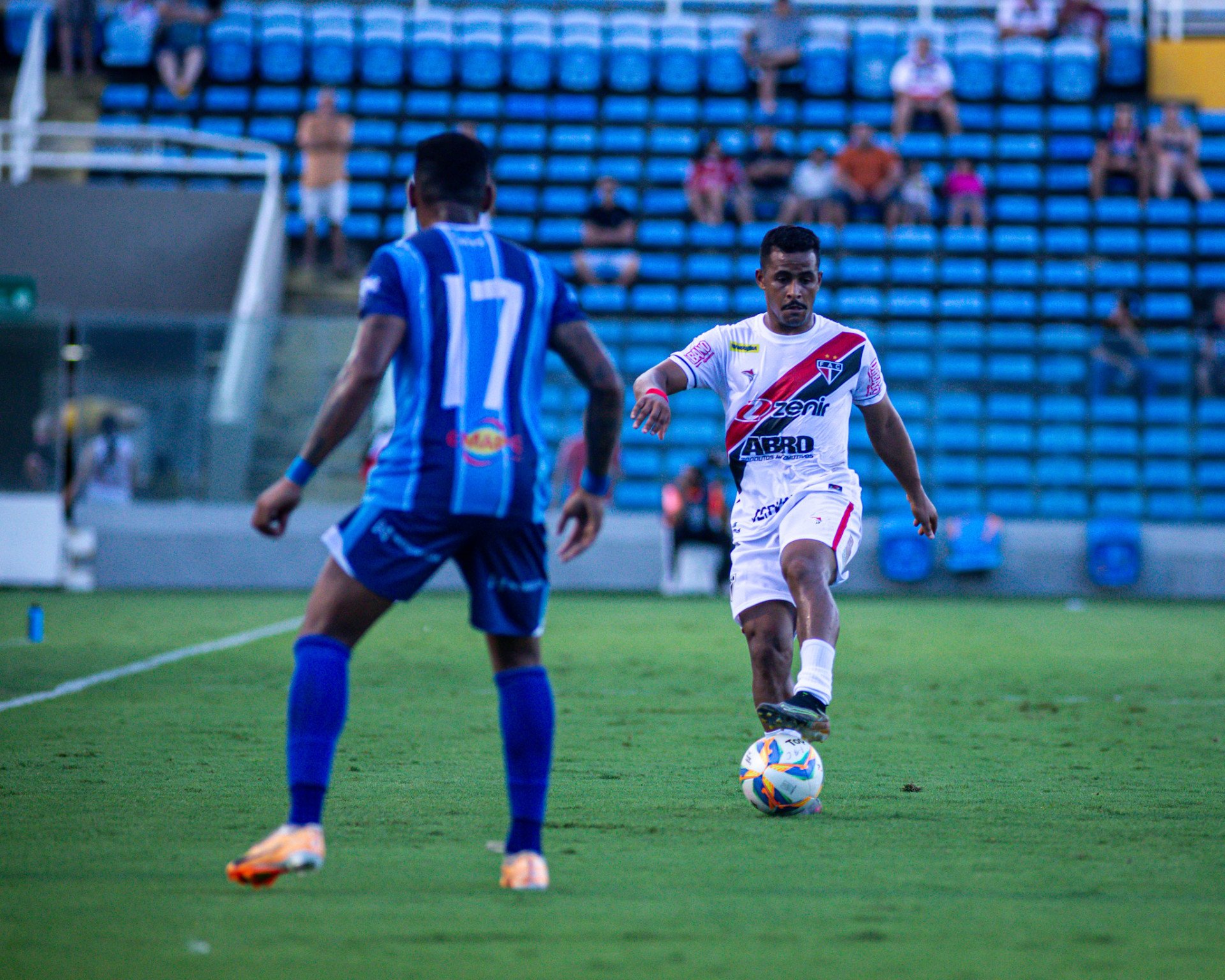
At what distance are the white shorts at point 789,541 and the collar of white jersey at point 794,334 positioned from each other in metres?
0.55

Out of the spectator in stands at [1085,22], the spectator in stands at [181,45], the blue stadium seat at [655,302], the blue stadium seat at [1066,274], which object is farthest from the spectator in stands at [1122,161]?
the spectator in stands at [181,45]

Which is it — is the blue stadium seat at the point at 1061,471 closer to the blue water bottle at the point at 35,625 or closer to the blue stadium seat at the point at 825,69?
the blue stadium seat at the point at 825,69

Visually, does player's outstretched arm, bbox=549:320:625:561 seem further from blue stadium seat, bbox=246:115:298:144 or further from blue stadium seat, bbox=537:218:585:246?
blue stadium seat, bbox=246:115:298:144

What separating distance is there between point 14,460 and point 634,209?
928 centimetres

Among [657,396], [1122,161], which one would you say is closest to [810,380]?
[657,396]

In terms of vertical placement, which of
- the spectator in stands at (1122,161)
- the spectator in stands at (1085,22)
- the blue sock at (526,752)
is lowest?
the blue sock at (526,752)

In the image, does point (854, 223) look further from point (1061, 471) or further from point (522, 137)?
point (1061, 471)

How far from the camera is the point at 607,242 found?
22.0m

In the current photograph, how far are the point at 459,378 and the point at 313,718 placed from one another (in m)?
0.92

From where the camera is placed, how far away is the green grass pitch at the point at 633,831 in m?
3.65

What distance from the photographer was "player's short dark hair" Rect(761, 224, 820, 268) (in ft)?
19.7

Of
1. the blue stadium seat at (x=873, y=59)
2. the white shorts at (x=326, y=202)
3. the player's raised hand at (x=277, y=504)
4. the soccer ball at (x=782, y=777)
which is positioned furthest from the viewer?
the blue stadium seat at (x=873, y=59)

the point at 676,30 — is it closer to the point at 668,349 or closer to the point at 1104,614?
the point at 668,349

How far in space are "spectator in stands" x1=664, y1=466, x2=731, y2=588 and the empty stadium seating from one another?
112cm
